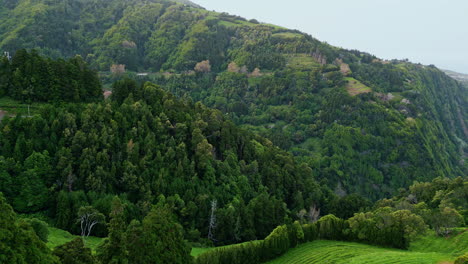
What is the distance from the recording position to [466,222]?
57938mm

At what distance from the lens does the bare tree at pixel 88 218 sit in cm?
4606

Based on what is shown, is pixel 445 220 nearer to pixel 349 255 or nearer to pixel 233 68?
pixel 349 255

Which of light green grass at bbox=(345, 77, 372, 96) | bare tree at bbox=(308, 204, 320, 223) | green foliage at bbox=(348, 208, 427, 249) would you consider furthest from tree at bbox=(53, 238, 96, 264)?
light green grass at bbox=(345, 77, 372, 96)

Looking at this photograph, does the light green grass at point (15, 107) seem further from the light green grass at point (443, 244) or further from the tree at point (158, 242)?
the light green grass at point (443, 244)

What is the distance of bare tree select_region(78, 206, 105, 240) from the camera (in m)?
46.1

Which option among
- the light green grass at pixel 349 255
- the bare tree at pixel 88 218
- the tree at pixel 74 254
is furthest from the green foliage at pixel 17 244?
the light green grass at pixel 349 255

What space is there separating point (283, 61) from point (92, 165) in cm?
12448

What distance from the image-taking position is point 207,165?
64688 mm

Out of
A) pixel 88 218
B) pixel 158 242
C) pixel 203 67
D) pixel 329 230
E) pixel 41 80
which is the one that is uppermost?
pixel 203 67

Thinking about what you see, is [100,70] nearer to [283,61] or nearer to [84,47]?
[84,47]

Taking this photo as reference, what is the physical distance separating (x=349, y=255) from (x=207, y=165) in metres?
27.9

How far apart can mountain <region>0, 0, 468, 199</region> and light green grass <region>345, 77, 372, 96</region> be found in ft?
1.30

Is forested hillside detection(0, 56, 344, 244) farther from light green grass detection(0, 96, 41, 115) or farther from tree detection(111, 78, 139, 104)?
light green grass detection(0, 96, 41, 115)

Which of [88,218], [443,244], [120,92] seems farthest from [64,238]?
[443,244]
